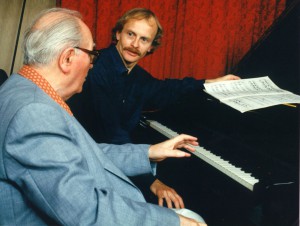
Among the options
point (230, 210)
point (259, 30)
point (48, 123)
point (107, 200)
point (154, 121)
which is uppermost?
point (259, 30)

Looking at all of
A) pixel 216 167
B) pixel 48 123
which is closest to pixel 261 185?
pixel 216 167

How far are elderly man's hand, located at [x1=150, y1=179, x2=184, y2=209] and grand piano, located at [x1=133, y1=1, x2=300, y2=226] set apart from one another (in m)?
0.24

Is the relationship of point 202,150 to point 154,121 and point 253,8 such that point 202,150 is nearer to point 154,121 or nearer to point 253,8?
point 154,121

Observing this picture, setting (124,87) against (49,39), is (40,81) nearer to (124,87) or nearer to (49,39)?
(49,39)

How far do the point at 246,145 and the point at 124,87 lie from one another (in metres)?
1.12

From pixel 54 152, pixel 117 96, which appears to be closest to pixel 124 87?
pixel 117 96

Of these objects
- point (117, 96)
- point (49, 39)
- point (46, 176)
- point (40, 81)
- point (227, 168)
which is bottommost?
point (227, 168)

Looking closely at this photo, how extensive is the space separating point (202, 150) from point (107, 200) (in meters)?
1.03

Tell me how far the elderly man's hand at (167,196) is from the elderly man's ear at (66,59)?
919 millimetres

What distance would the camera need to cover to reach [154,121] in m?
2.48

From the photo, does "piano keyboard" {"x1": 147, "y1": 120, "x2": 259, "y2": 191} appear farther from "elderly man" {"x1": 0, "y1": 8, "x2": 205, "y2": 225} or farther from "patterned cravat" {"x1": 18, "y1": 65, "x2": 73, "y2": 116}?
"patterned cravat" {"x1": 18, "y1": 65, "x2": 73, "y2": 116}

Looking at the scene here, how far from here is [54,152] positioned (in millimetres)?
896

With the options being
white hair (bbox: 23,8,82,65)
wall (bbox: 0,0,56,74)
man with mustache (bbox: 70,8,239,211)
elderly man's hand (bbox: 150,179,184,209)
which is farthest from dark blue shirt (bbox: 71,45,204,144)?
white hair (bbox: 23,8,82,65)

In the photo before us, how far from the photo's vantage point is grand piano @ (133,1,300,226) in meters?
1.46
